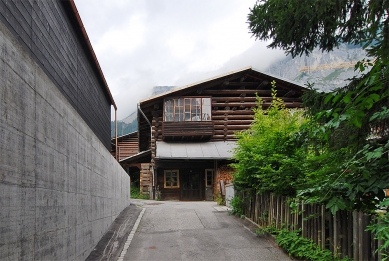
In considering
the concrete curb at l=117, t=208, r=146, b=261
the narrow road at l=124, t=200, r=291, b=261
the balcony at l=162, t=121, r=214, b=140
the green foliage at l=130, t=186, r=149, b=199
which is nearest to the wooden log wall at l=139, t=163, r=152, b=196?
the green foliage at l=130, t=186, r=149, b=199

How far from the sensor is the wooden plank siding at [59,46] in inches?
232

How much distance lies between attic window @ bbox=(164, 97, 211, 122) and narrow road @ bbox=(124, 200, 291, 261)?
37.4 ft

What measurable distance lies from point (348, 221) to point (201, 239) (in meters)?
4.66

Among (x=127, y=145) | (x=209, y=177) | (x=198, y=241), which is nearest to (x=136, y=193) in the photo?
(x=209, y=177)

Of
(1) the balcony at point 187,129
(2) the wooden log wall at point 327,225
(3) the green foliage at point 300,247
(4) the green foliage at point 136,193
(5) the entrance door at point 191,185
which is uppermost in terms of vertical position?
(1) the balcony at point 187,129

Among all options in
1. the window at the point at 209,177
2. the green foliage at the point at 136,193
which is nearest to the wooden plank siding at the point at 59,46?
the window at the point at 209,177

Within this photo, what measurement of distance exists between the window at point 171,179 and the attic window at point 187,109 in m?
4.88

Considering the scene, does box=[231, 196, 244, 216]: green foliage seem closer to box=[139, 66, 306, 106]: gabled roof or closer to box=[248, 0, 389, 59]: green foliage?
box=[248, 0, 389, 59]: green foliage

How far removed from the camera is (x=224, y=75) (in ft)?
77.4

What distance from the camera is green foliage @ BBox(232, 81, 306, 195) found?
8305mm

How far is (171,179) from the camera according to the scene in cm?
2639

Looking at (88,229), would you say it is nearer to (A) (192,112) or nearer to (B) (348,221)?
(B) (348,221)

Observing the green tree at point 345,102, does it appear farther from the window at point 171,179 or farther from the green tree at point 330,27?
the window at point 171,179

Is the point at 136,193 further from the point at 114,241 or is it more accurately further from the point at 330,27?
the point at 330,27
